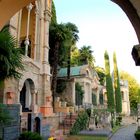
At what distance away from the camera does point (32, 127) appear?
48.6 ft

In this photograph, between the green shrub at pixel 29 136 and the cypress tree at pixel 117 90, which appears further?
the cypress tree at pixel 117 90

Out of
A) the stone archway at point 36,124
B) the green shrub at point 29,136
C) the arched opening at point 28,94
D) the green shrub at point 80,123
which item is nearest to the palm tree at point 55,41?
the green shrub at point 80,123

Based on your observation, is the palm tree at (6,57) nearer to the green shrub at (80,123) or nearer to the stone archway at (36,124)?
the stone archway at (36,124)

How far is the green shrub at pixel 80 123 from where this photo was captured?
22.1 meters

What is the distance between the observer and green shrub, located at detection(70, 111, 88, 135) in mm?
22150

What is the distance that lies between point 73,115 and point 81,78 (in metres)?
14.0

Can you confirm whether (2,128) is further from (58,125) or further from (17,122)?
(58,125)

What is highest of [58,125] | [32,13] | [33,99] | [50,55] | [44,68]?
[32,13]

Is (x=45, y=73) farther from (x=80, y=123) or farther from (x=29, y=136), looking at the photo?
(x=29, y=136)

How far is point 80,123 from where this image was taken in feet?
80.4

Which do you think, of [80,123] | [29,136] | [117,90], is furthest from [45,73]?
[117,90]

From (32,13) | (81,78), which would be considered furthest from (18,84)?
(81,78)

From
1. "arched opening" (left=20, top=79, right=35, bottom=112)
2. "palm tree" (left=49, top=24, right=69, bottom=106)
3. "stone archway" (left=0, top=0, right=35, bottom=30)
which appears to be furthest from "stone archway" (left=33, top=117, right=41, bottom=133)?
"palm tree" (left=49, top=24, right=69, bottom=106)

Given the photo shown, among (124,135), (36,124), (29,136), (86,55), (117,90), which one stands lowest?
(124,135)
